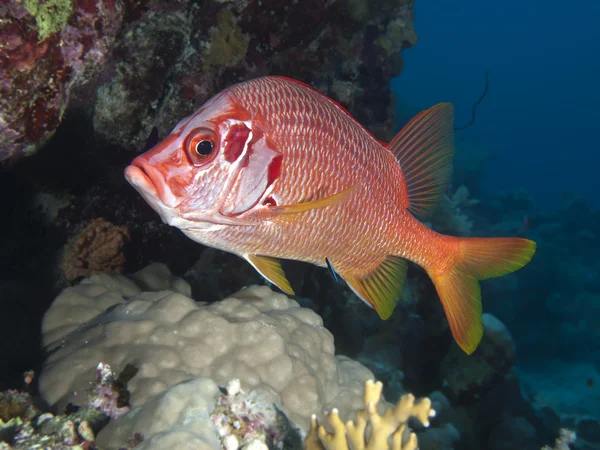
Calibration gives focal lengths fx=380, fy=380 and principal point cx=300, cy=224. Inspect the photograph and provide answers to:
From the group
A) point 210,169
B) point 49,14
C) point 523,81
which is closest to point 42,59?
point 49,14

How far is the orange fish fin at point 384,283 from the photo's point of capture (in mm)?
2572

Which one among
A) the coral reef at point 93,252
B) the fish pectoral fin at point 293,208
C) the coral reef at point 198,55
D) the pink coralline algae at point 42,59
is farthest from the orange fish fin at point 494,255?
the coral reef at point 93,252

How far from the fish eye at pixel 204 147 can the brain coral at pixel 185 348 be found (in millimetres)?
1418

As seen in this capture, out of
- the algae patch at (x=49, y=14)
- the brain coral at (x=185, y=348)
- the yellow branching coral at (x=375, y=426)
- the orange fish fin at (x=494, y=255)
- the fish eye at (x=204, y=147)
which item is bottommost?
the brain coral at (x=185, y=348)

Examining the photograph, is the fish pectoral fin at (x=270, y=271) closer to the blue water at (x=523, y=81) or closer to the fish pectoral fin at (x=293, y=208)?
the fish pectoral fin at (x=293, y=208)

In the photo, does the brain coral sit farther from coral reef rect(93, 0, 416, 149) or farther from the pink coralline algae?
coral reef rect(93, 0, 416, 149)

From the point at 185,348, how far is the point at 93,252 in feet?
6.64

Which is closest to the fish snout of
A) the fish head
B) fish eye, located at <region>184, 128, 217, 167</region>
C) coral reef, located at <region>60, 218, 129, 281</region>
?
the fish head

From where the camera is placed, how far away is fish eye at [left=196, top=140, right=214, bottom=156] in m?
1.79

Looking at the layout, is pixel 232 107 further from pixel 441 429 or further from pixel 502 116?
pixel 502 116

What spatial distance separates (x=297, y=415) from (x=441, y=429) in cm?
413

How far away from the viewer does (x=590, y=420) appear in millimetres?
9109

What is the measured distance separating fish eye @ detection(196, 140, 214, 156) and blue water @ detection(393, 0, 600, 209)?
43.1 meters

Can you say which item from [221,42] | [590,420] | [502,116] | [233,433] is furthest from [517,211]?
[502,116]
